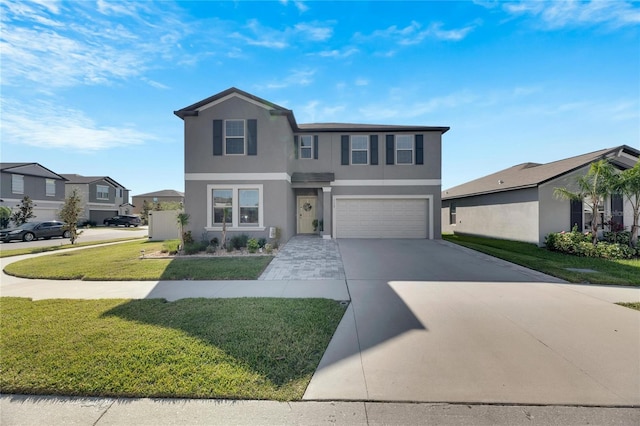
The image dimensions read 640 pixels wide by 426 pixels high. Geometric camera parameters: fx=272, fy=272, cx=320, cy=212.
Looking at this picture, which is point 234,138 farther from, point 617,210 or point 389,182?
point 617,210

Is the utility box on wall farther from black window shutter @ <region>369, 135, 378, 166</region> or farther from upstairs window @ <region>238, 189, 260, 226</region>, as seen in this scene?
black window shutter @ <region>369, 135, 378, 166</region>

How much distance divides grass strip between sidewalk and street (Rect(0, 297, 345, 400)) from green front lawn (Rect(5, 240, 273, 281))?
2.12 metres

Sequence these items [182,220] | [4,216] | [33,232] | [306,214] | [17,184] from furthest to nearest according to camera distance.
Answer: [17,184]
[4,216]
[33,232]
[306,214]
[182,220]

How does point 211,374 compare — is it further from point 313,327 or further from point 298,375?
point 313,327

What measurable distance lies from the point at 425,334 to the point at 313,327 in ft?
5.62

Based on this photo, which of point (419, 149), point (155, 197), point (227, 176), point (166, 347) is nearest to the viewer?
point (166, 347)

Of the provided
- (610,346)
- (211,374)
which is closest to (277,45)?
(211,374)

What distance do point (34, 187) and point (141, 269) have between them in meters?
32.0

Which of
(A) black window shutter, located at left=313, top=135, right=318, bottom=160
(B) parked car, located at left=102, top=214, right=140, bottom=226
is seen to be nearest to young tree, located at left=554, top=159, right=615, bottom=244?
(A) black window shutter, located at left=313, top=135, right=318, bottom=160

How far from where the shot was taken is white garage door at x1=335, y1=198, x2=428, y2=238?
15.4 metres

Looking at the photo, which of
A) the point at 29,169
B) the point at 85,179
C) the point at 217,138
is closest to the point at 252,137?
the point at 217,138

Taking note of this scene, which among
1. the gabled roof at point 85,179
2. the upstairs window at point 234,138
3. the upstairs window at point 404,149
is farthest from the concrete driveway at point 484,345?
the gabled roof at point 85,179

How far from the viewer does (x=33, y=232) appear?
752 inches

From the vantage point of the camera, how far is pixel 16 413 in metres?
2.61
